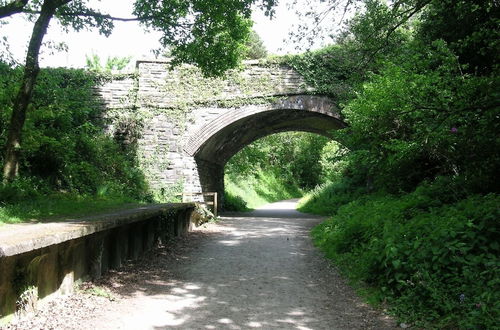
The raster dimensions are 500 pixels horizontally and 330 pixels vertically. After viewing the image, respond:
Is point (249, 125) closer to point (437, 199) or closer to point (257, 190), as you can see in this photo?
point (437, 199)

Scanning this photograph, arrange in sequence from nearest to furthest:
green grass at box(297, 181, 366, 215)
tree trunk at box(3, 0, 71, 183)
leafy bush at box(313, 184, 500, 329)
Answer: leafy bush at box(313, 184, 500, 329) → tree trunk at box(3, 0, 71, 183) → green grass at box(297, 181, 366, 215)

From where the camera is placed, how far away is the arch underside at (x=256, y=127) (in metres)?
15.0

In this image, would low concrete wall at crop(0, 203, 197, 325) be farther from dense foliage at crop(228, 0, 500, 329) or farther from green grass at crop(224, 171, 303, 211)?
green grass at crop(224, 171, 303, 211)

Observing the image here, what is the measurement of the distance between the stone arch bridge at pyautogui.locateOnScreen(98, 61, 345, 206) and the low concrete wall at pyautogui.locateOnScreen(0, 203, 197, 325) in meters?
7.55

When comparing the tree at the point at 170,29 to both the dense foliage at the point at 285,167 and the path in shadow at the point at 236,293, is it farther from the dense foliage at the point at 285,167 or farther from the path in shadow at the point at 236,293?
the dense foliage at the point at 285,167

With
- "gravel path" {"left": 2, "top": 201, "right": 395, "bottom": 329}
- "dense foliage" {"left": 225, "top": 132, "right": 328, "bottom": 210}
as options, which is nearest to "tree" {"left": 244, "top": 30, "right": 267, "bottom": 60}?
"dense foliage" {"left": 225, "top": 132, "right": 328, "bottom": 210}

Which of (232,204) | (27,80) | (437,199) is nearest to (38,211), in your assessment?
(27,80)

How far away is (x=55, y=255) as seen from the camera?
4.37 meters

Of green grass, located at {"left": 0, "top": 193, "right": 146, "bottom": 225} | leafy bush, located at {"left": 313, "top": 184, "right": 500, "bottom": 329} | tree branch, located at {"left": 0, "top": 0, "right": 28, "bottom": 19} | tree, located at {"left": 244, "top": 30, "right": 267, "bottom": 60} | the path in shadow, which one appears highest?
tree, located at {"left": 244, "top": 30, "right": 267, "bottom": 60}

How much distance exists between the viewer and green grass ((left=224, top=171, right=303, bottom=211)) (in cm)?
2311

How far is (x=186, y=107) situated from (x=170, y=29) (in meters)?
4.99

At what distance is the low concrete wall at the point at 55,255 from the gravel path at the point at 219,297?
0.18 metres

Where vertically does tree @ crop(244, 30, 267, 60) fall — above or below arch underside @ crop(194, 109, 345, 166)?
above

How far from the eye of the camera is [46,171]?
→ 34.8 ft
